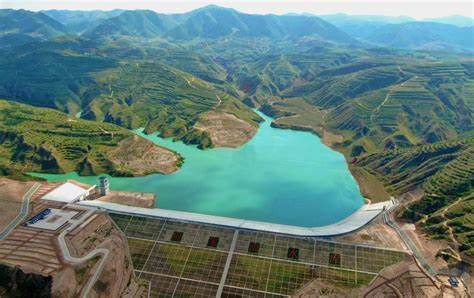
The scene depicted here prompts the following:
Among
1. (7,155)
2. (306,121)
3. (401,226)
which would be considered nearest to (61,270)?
(401,226)

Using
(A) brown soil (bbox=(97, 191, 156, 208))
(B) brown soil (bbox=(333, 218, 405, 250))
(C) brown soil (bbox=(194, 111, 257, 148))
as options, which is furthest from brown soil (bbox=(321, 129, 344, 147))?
(A) brown soil (bbox=(97, 191, 156, 208))

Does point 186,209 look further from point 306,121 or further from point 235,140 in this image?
point 306,121

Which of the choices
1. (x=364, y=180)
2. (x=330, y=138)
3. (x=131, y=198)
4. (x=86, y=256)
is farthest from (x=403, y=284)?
(x=330, y=138)

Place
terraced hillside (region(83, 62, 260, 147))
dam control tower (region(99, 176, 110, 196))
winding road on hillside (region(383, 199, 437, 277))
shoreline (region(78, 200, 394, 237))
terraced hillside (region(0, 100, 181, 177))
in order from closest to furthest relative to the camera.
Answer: winding road on hillside (region(383, 199, 437, 277)) < shoreline (region(78, 200, 394, 237)) < dam control tower (region(99, 176, 110, 196)) < terraced hillside (region(0, 100, 181, 177)) < terraced hillside (region(83, 62, 260, 147))

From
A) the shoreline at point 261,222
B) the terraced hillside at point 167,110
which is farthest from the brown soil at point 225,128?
the shoreline at point 261,222

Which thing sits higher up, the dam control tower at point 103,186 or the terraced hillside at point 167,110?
the dam control tower at point 103,186

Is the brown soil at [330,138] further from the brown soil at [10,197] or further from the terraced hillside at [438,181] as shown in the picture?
the brown soil at [10,197]

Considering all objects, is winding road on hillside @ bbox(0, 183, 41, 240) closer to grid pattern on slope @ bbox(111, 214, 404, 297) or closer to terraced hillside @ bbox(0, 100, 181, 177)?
terraced hillside @ bbox(0, 100, 181, 177)

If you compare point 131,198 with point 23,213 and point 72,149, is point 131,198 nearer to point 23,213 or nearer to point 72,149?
point 23,213
